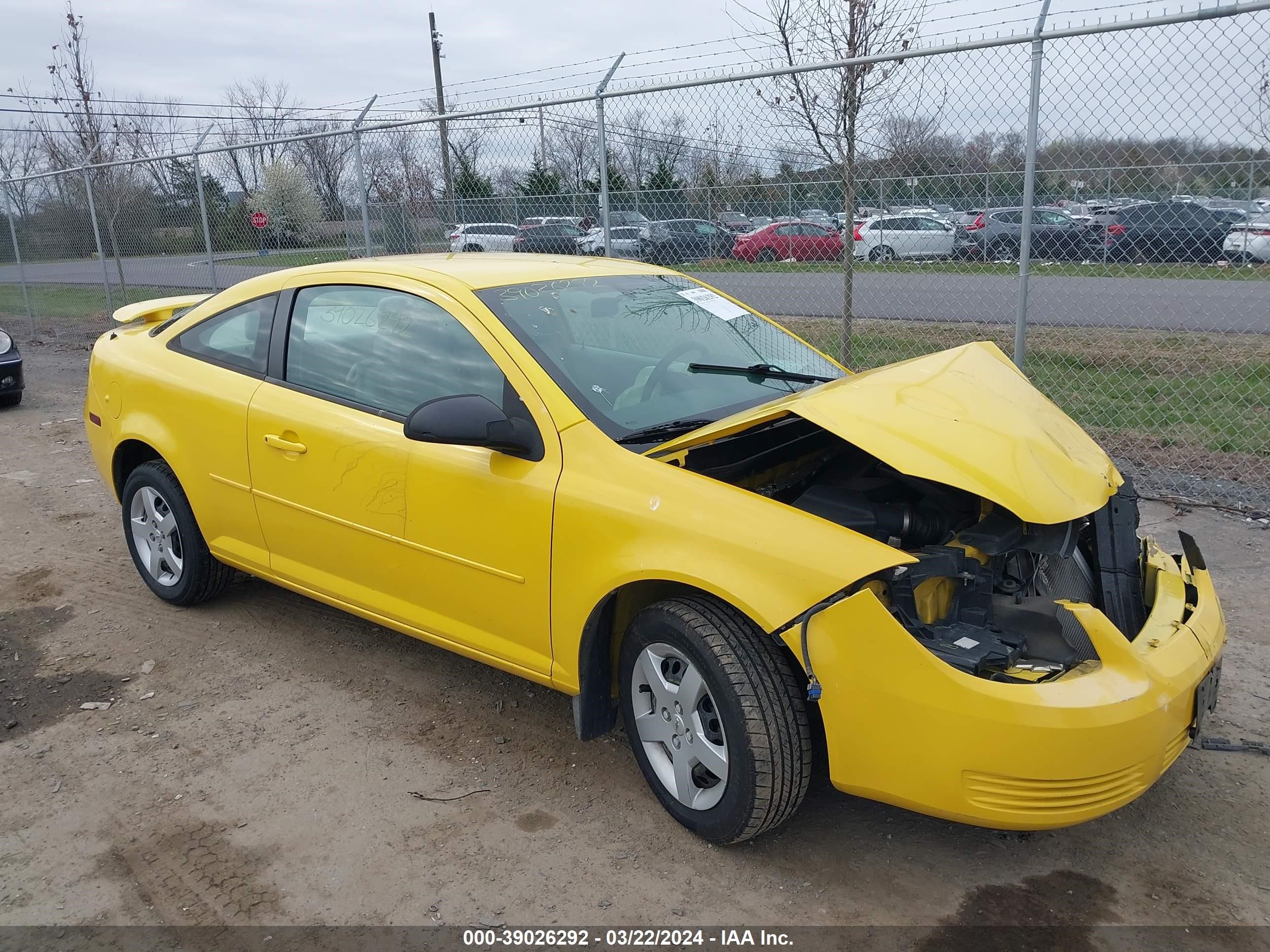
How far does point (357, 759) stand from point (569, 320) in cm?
169

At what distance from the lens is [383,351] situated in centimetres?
360

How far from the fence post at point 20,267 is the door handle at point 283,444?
45.2 ft

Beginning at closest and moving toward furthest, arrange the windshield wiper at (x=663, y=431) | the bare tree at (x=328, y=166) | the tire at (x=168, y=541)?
the windshield wiper at (x=663, y=431) < the tire at (x=168, y=541) < the bare tree at (x=328, y=166)

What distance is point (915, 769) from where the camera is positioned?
96.7 inches

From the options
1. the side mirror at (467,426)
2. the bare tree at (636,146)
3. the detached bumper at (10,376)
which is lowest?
→ the detached bumper at (10,376)

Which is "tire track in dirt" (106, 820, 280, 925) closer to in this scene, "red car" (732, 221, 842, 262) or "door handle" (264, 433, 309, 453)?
"door handle" (264, 433, 309, 453)

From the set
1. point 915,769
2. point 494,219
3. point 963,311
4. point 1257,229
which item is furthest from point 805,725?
point 494,219

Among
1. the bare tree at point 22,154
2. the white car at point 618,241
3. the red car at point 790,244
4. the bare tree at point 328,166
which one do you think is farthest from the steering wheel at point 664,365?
the bare tree at point 22,154

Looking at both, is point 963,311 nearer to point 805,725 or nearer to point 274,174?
point 805,725

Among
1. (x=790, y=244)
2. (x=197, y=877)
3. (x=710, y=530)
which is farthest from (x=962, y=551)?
(x=790, y=244)

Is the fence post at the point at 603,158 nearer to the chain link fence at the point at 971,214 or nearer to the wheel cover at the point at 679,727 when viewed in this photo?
the chain link fence at the point at 971,214

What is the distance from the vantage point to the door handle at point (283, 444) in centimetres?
364

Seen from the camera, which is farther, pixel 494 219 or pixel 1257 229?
pixel 494 219

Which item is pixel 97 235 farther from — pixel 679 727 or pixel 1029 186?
pixel 679 727
